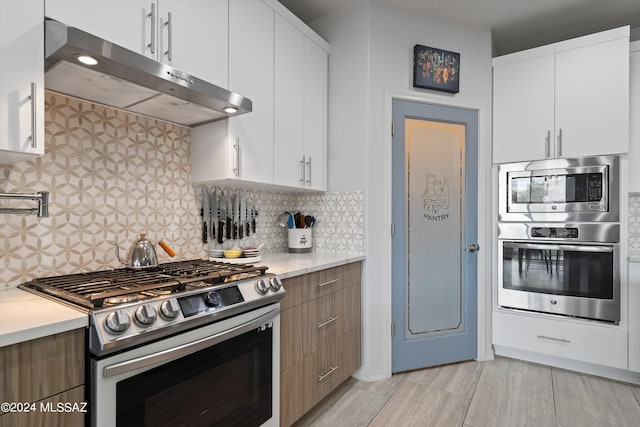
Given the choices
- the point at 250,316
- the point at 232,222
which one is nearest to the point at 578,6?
the point at 232,222

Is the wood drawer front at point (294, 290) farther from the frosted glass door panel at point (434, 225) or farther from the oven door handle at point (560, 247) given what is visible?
the oven door handle at point (560, 247)

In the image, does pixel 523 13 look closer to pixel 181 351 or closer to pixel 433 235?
pixel 433 235

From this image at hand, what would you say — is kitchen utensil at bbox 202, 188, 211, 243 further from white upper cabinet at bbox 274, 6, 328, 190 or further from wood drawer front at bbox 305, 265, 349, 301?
wood drawer front at bbox 305, 265, 349, 301

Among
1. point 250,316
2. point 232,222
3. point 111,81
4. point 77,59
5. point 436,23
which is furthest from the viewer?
point 436,23

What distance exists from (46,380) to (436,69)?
2.83 metres

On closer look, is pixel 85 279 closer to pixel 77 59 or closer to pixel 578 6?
pixel 77 59

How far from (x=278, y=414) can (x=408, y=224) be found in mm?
1567

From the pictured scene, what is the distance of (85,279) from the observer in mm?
1419

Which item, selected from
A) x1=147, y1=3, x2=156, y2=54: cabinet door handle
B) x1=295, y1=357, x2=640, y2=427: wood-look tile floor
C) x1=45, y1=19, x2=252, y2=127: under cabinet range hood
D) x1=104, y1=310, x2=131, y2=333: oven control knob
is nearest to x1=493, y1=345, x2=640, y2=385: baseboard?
x1=295, y1=357, x2=640, y2=427: wood-look tile floor

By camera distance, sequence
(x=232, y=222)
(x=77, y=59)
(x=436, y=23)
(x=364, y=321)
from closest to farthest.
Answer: (x=77, y=59), (x=232, y=222), (x=364, y=321), (x=436, y=23)

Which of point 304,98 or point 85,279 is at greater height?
point 304,98

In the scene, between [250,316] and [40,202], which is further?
[250,316]

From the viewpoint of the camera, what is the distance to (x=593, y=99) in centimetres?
258

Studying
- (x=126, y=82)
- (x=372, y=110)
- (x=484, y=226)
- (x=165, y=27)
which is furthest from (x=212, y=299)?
(x=484, y=226)
